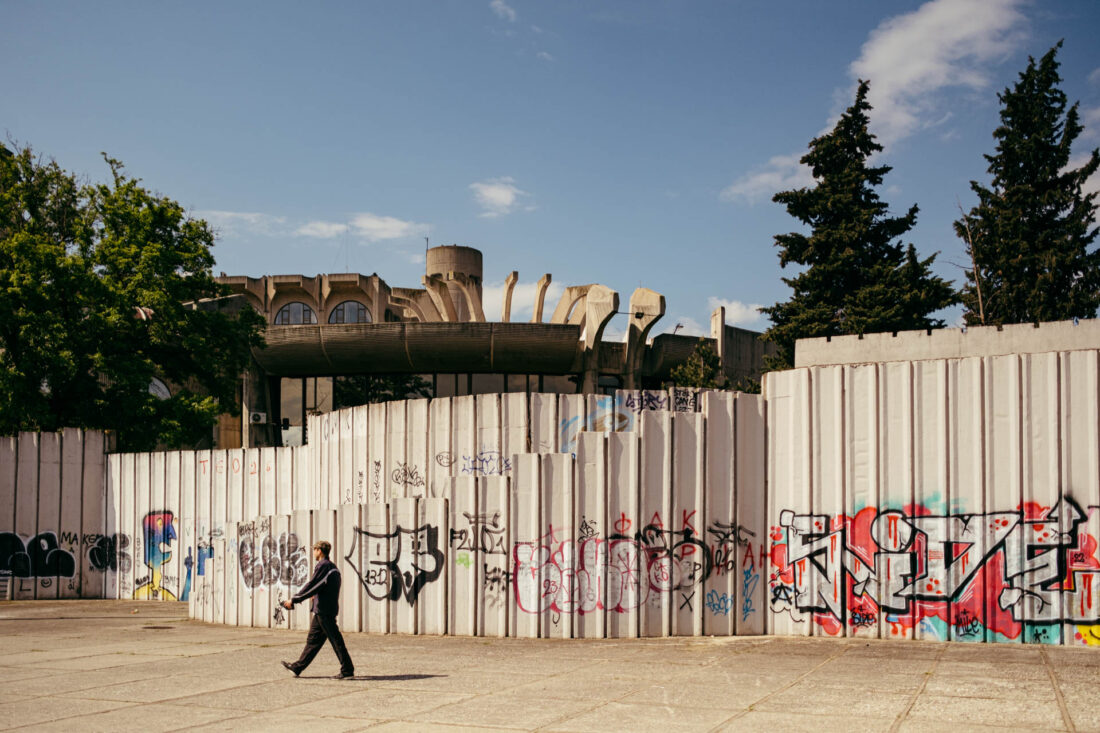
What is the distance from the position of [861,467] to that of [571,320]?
2575 cm

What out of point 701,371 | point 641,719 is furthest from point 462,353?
point 641,719

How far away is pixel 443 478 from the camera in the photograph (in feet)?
51.3

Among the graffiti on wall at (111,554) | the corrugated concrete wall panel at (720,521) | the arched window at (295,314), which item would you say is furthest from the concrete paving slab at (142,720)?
the arched window at (295,314)

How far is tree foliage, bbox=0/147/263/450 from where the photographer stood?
26.8 meters

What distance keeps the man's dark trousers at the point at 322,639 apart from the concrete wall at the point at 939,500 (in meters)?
5.98

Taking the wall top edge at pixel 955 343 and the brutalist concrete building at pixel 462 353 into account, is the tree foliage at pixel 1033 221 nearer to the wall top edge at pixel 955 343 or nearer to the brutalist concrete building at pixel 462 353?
the brutalist concrete building at pixel 462 353

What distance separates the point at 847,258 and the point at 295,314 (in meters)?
45.5

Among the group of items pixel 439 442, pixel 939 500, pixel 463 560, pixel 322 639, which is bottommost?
pixel 322 639

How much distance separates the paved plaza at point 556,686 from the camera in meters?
8.02

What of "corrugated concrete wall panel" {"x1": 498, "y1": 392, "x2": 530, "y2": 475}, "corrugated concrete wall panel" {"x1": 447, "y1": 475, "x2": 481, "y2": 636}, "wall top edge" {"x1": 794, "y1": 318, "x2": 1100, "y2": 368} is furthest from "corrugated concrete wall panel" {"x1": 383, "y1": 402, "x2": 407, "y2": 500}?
"wall top edge" {"x1": 794, "y1": 318, "x2": 1100, "y2": 368}

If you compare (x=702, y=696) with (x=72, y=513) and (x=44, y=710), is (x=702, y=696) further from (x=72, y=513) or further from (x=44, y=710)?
(x=72, y=513)

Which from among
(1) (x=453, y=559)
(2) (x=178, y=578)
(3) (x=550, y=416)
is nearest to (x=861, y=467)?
(3) (x=550, y=416)

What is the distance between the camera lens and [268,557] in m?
15.9

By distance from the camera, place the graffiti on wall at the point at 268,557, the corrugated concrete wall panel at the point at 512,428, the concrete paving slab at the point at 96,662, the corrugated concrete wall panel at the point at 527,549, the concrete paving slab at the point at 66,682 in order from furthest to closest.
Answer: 1. the graffiti on wall at the point at 268,557
2. the corrugated concrete wall panel at the point at 512,428
3. the corrugated concrete wall panel at the point at 527,549
4. the concrete paving slab at the point at 96,662
5. the concrete paving slab at the point at 66,682
